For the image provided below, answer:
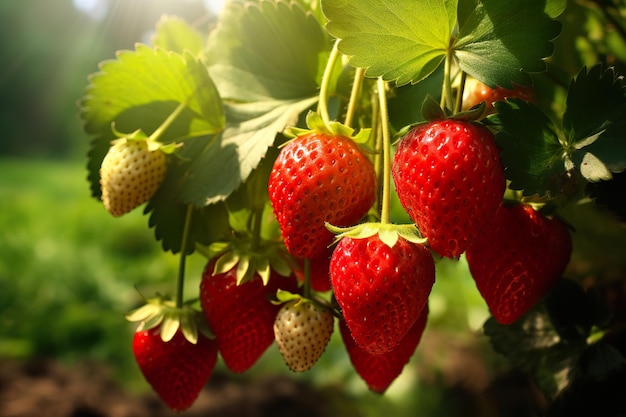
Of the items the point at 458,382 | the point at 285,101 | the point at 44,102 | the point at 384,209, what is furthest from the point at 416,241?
the point at 44,102

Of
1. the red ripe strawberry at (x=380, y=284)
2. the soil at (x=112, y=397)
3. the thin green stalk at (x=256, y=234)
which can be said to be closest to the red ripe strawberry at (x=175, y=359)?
the thin green stalk at (x=256, y=234)

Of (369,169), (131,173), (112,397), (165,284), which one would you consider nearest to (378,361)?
(369,169)

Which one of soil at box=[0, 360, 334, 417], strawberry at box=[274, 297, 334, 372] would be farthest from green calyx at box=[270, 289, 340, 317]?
soil at box=[0, 360, 334, 417]

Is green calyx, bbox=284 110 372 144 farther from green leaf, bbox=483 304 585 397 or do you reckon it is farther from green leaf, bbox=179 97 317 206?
green leaf, bbox=483 304 585 397

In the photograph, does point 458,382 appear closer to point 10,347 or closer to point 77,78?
point 10,347

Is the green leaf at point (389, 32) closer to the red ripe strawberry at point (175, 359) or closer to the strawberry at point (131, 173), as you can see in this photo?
the strawberry at point (131, 173)

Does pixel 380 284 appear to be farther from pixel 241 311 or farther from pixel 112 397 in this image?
pixel 112 397
